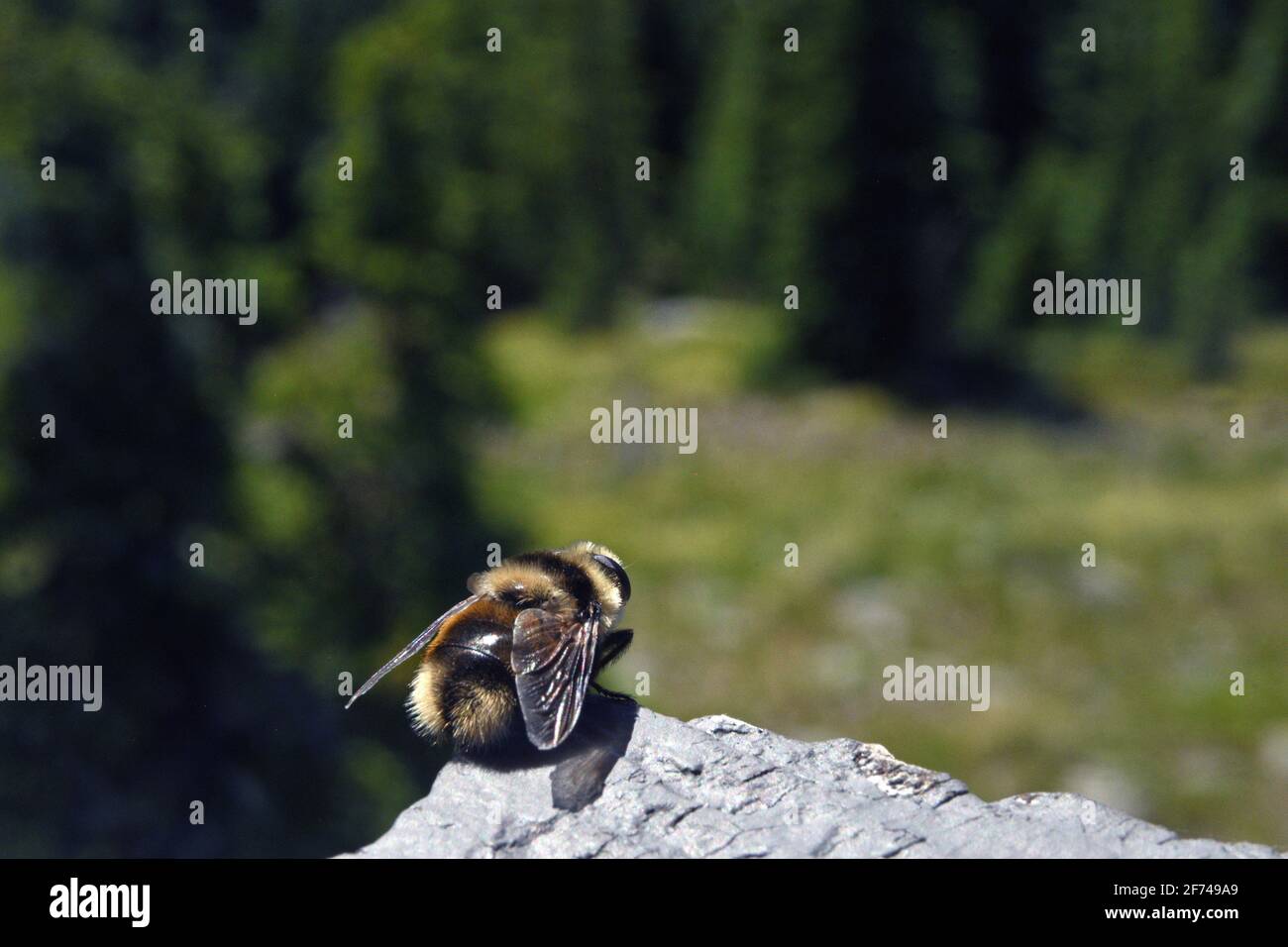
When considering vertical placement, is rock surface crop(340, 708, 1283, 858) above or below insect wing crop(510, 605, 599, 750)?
below

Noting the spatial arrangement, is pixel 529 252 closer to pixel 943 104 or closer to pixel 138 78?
pixel 943 104

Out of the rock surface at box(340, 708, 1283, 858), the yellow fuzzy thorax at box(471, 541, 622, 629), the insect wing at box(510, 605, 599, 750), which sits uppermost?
the yellow fuzzy thorax at box(471, 541, 622, 629)

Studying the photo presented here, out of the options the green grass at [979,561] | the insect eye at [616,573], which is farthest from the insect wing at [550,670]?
the green grass at [979,561]

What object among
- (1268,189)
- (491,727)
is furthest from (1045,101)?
(491,727)

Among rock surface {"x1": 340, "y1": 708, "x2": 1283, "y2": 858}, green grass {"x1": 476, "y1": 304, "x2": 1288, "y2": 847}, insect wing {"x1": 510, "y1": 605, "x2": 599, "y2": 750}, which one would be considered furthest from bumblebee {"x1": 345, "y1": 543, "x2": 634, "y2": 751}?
green grass {"x1": 476, "y1": 304, "x2": 1288, "y2": 847}

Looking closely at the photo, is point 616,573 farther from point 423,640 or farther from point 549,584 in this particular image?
point 423,640

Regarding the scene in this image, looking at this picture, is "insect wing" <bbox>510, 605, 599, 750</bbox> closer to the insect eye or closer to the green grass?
the insect eye

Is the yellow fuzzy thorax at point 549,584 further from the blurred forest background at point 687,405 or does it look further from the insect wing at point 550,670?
the blurred forest background at point 687,405
